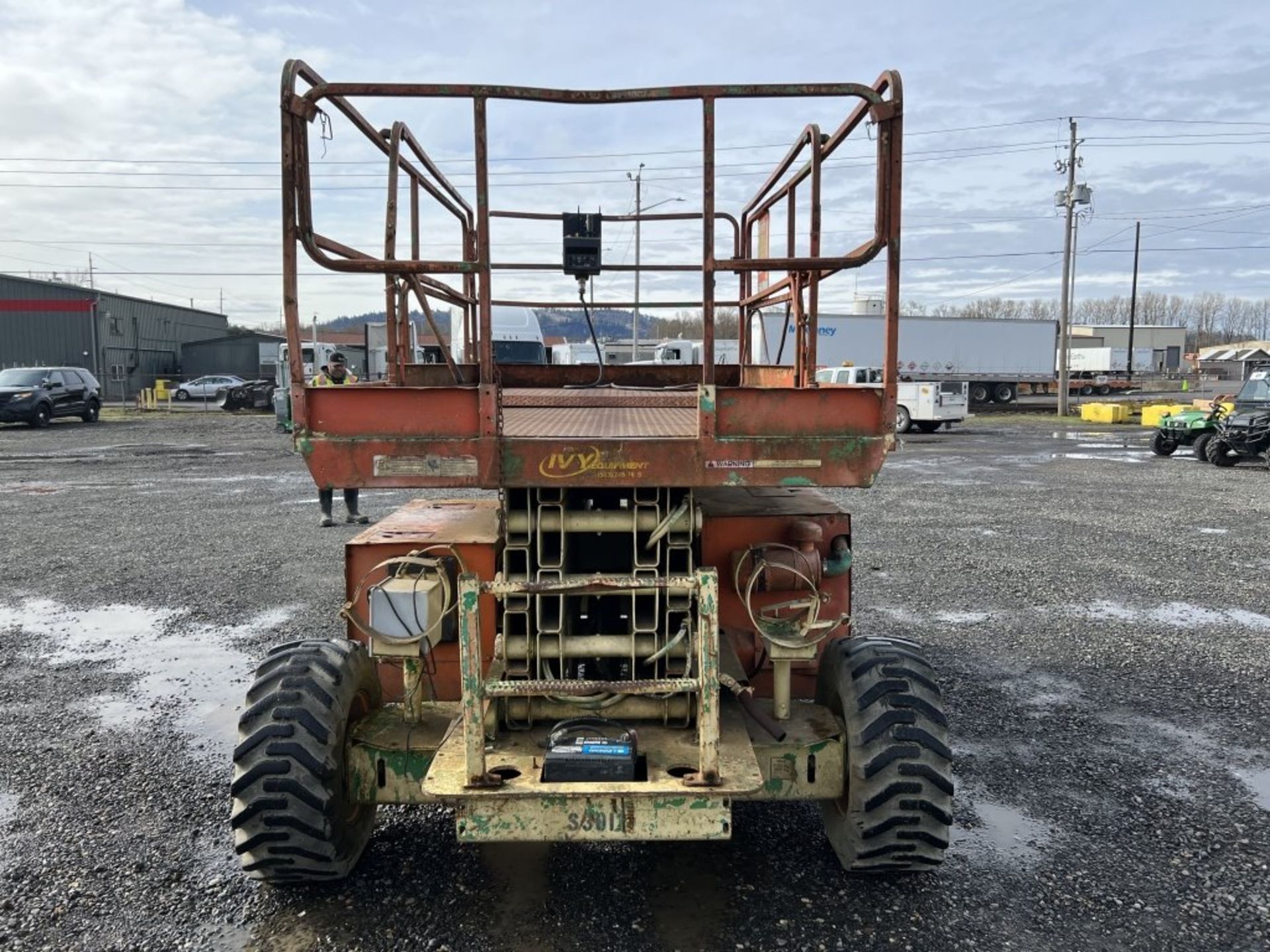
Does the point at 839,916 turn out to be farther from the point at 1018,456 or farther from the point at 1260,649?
the point at 1018,456

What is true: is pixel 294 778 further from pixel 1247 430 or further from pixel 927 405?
pixel 927 405

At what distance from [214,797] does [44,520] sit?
948 cm

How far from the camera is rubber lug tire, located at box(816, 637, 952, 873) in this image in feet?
10.9

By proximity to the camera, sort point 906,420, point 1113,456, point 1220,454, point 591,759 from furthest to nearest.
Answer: point 906,420 → point 1113,456 → point 1220,454 → point 591,759

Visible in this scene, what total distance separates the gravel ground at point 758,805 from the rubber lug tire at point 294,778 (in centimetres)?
22

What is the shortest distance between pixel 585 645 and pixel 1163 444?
20765 millimetres

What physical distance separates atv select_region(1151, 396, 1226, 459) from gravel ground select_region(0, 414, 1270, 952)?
10.2 meters

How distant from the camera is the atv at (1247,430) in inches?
695

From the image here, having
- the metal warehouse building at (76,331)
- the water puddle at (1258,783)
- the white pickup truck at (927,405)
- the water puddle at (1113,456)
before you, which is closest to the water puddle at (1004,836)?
the water puddle at (1258,783)

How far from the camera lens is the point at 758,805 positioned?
428 centimetres

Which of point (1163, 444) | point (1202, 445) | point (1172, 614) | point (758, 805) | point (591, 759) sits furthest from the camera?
point (1163, 444)

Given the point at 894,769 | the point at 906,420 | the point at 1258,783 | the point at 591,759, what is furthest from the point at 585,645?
the point at 906,420

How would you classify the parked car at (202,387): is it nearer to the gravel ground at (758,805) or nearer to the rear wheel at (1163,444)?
the gravel ground at (758,805)

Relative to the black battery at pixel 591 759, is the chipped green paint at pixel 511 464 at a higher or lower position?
higher
